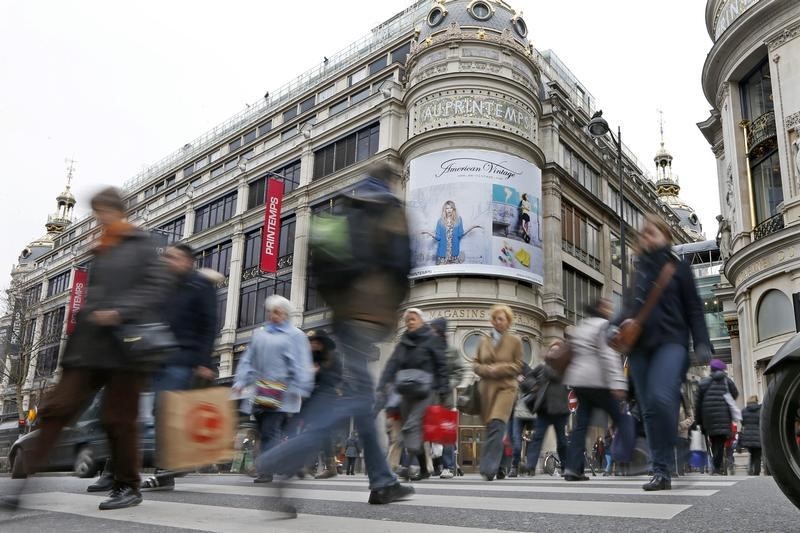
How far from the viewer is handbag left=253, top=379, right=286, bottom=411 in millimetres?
7301

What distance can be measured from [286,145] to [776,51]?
957 inches

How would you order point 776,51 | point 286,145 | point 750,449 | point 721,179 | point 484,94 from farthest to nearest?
point 286,145, point 721,179, point 484,94, point 776,51, point 750,449

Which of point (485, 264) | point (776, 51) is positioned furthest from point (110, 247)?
point (776, 51)

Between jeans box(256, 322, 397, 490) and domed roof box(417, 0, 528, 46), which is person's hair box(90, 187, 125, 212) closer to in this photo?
jeans box(256, 322, 397, 490)

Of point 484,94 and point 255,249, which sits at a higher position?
point 484,94

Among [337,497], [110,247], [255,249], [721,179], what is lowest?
[337,497]

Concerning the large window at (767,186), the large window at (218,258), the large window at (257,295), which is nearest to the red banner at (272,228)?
the large window at (257,295)

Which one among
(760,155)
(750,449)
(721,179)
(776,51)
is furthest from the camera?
(721,179)

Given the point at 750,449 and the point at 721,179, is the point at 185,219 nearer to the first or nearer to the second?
the point at 721,179

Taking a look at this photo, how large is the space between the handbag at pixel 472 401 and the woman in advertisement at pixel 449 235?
19.5m

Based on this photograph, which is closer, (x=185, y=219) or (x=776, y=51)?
(x=776, y=51)

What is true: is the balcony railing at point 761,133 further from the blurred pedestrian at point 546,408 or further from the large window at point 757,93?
the blurred pedestrian at point 546,408

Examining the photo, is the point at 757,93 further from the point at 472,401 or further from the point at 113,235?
the point at 113,235

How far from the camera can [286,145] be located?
40.2 metres
